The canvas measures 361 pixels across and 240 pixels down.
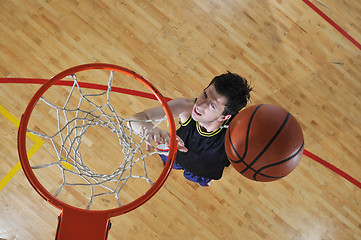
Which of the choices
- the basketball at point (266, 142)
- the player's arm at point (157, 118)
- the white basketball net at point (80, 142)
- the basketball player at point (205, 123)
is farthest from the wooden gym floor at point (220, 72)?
the basketball at point (266, 142)

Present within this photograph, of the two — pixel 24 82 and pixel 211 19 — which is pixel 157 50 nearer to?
pixel 211 19

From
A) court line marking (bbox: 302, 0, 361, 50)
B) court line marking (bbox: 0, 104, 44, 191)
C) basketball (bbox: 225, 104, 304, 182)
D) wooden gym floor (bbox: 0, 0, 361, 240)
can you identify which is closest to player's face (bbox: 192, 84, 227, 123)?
basketball (bbox: 225, 104, 304, 182)

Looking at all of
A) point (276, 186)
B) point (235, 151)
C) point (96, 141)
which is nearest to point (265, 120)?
point (235, 151)

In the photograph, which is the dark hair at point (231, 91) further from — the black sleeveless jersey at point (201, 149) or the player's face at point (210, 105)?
the black sleeveless jersey at point (201, 149)

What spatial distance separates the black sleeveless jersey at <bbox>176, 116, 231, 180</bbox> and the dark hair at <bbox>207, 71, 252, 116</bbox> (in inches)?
8.6

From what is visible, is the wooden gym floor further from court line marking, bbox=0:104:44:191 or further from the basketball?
the basketball

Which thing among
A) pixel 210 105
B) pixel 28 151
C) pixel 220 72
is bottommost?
pixel 28 151

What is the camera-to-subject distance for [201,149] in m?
2.14

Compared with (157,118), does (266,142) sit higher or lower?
higher

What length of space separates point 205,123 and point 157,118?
330 millimetres

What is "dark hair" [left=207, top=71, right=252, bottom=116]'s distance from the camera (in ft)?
5.95

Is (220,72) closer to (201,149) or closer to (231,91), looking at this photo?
(201,149)

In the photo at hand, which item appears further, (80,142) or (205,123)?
(80,142)

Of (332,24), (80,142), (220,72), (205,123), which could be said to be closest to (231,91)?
(205,123)
